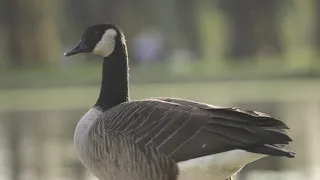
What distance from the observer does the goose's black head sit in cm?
739

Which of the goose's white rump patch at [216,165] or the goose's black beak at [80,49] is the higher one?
the goose's black beak at [80,49]

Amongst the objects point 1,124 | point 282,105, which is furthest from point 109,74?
point 282,105

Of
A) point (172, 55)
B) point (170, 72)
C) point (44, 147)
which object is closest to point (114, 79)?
point (44, 147)

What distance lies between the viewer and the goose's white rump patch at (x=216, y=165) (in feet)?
20.1

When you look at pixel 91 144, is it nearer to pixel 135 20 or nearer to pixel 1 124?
pixel 1 124

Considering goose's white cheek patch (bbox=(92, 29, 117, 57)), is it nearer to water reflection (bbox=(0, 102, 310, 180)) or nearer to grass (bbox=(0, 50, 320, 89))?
water reflection (bbox=(0, 102, 310, 180))

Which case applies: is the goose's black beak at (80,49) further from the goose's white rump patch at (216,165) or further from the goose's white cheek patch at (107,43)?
the goose's white rump patch at (216,165)

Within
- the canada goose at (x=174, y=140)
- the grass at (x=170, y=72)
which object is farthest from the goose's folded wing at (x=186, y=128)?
the grass at (x=170, y=72)

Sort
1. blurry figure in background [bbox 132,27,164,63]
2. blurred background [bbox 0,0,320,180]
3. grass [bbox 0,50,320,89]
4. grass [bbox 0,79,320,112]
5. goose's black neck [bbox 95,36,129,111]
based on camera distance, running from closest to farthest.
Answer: goose's black neck [bbox 95,36,129,111] < grass [bbox 0,79,320,112] < blurred background [bbox 0,0,320,180] < grass [bbox 0,50,320,89] < blurry figure in background [bbox 132,27,164,63]

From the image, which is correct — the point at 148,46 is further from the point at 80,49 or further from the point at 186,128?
the point at 186,128

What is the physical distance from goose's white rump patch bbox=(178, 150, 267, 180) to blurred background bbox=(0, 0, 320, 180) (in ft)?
32.8

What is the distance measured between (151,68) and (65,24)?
5832 mm

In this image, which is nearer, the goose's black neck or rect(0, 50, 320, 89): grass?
the goose's black neck

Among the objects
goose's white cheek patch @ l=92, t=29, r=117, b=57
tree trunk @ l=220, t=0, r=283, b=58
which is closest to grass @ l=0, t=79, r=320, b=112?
tree trunk @ l=220, t=0, r=283, b=58
